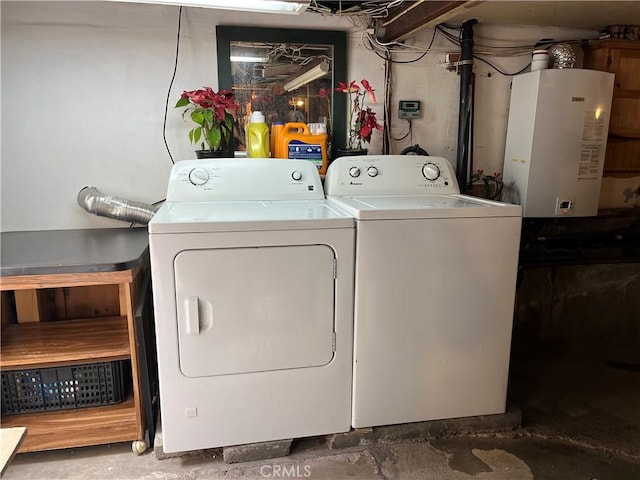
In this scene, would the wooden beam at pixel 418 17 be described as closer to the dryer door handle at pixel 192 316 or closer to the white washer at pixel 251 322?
the white washer at pixel 251 322

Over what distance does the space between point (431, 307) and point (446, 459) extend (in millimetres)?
661

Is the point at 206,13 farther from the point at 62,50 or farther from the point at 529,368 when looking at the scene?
the point at 529,368

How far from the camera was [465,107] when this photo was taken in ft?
8.84

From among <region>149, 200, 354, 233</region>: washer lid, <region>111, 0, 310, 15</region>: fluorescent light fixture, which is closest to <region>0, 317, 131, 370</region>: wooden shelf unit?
<region>149, 200, 354, 233</region>: washer lid

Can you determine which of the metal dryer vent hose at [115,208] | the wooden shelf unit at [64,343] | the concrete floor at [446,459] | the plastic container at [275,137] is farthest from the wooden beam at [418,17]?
the wooden shelf unit at [64,343]

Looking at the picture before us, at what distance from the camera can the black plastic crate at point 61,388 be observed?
1.94 metres

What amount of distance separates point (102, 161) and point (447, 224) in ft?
5.96

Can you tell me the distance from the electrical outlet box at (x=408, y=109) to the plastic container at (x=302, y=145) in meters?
0.56

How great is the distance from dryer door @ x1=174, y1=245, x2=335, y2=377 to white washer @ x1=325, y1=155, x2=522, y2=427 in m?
0.17

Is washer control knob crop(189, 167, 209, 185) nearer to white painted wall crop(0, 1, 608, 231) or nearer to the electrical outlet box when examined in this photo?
white painted wall crop(0, 1, 608, 231)

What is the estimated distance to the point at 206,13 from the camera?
7.86 feet

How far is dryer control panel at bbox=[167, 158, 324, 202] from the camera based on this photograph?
2.14 metres

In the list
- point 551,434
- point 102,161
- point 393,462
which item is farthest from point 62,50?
point 551,434

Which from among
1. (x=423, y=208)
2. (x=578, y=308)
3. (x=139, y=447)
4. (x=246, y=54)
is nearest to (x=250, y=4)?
(x=246, y=54)
